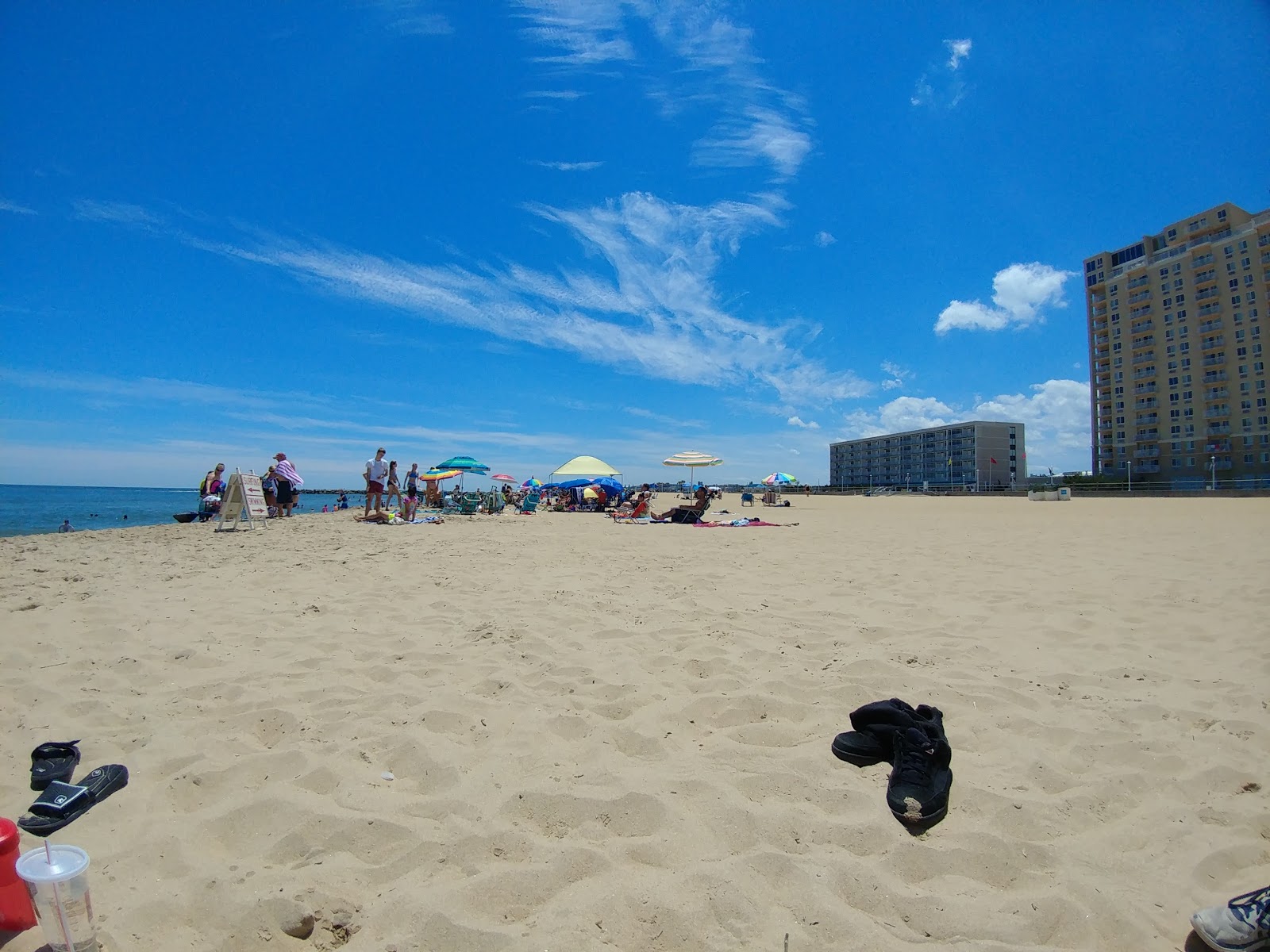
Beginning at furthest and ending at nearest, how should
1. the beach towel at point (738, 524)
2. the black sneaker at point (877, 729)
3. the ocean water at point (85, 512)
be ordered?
the ocean water at point (85, 512) < the beach towel at point (738, 524) < the black sneaker at point (877, 729)

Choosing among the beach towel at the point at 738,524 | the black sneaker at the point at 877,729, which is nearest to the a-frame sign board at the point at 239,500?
the beach towel at the point at 738,524

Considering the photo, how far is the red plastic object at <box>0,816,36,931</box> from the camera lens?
4.65 ft

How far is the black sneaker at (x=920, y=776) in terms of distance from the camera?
6.55 ft

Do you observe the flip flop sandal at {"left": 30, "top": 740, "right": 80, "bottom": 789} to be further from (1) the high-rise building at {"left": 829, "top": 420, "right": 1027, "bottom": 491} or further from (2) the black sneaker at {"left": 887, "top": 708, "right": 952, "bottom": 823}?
(1) the high-rise building at {"left": 829, "top": 420, "right": 1027, "bottom": 491}

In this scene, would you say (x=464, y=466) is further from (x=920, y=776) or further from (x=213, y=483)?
(x=920, y=776)

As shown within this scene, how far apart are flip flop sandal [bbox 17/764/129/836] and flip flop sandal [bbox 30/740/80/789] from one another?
77mm

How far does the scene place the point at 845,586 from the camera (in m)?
5.73

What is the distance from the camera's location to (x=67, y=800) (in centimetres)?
192

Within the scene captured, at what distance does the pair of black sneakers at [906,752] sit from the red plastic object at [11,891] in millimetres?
2632

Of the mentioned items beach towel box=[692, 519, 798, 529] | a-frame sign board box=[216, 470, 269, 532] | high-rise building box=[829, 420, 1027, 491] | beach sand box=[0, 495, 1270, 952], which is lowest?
beach sand box=[0, 495, 1270, 952]

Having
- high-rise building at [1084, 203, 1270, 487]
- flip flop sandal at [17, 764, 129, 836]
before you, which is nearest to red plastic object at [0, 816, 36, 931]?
flip flop sandal at [17, 764, 129, 836]

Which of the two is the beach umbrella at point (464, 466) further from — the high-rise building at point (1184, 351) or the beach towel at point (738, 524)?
the high-rise building at point (1184, 351)

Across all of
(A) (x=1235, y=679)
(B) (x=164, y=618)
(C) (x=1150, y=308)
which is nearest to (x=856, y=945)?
(A) (x=1235, y=679)

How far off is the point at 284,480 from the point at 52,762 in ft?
47.8
